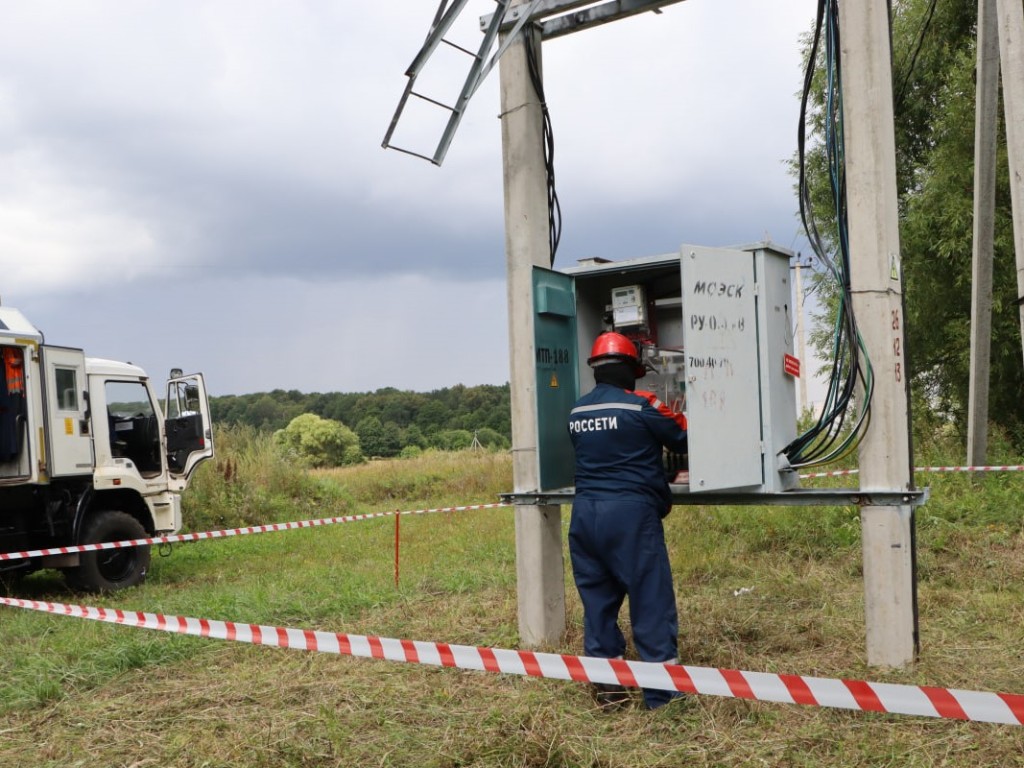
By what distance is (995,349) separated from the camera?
13883 millimetres

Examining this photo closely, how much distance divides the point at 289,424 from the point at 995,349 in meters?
27.6

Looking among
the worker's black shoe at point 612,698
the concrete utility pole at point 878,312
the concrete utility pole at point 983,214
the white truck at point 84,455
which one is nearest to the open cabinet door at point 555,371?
the worker's black shoe at point 612,698

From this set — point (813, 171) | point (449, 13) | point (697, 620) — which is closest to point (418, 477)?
point (813, 171)

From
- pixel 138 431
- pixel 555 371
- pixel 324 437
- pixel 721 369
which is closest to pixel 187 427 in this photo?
pixel 138 431

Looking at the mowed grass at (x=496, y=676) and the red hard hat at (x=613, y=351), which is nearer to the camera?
the mowed grass at (x=496, y=676)

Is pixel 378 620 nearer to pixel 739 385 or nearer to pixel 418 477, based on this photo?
pixel 739 385

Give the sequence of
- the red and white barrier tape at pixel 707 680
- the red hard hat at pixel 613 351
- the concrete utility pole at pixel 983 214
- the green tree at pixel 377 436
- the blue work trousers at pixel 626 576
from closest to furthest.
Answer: the red and white barrier tape at pixel 707 680, the blue work trousers at pixel 626 576, the red hard hat at pixel 613 351, the concrete utility pole at pixel 983 214, the green tree at pixel 377 436

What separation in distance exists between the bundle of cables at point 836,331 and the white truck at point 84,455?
7.64 metres

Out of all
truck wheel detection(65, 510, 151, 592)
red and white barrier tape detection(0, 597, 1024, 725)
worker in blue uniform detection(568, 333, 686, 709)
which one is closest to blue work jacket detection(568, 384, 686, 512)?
worker in blue uniform detection(568, 333, 686, 709)

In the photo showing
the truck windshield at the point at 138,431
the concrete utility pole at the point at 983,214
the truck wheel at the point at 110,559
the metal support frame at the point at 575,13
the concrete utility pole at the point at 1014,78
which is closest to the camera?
the metal support frame at the point at 575,13

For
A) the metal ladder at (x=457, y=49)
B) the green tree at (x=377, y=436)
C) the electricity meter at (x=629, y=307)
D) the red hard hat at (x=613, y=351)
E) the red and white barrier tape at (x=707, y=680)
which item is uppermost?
the metal ladder at (x=457, y=49)

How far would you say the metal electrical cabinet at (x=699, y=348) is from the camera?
537 centimetres

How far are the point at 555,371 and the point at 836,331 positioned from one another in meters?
1.82

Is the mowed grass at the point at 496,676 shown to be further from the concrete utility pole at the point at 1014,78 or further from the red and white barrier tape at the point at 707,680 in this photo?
the concrete utility pole at the point at 1014,78
